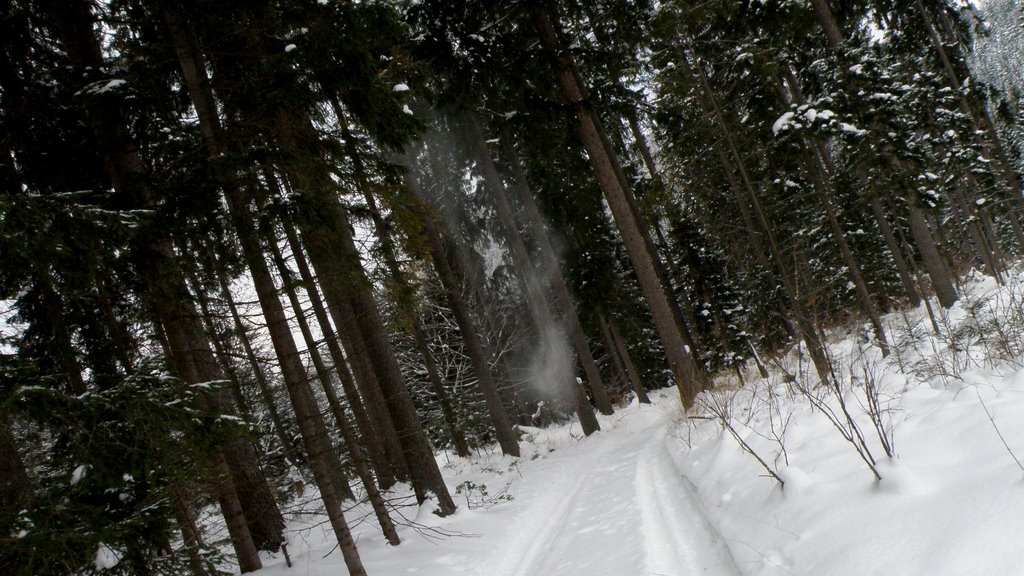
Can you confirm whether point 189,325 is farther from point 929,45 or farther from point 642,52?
point 929,45

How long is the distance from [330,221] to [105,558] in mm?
3416

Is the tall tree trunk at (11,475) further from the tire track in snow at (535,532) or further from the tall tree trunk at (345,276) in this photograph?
the tire track in snow at (535,532)

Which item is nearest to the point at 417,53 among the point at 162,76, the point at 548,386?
the point at 162,76

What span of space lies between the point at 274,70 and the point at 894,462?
6624 mm

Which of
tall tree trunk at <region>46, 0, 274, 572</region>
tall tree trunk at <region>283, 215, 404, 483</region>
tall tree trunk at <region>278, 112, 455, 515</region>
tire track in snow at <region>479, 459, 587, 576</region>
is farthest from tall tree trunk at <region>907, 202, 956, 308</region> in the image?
tall tree trunk at <region>46, 0, 274, 572</region>

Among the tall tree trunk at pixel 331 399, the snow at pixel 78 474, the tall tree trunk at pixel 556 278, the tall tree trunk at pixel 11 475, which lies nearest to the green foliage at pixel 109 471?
the snow at pixel 78 474

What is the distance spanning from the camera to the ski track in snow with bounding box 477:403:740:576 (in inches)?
182

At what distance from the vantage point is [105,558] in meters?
3.95

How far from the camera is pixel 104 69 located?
610 cm

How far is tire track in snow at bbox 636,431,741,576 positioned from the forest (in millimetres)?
169

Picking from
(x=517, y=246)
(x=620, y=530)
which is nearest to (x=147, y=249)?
(x=620, y=530)

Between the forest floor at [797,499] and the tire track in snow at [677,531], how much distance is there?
2 centimetres

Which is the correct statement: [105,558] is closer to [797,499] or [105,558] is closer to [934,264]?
[797,499]

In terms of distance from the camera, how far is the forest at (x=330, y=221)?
4.30 meters
